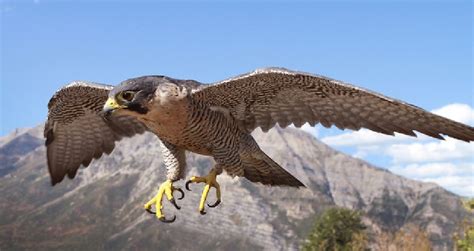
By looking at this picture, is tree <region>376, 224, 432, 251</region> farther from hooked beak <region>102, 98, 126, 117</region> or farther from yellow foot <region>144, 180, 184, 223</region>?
hooked beak <region>102, 98, 126, 117</region>

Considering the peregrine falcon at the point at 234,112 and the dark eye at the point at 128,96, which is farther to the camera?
the peregrine falcon at the point at 234,112

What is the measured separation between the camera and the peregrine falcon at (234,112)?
614cm

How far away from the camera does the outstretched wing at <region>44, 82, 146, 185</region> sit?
832cm

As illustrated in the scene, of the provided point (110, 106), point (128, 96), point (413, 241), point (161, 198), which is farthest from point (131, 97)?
point (413, 241)

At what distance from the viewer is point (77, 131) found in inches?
348

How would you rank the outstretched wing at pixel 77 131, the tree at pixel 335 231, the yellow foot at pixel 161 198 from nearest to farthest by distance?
1. the yellow foot at pixel 161 198
2. the outstretched wing at pixel 77 131
3. the tree at pixel 335 231

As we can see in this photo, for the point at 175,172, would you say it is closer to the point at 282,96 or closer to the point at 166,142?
the point at 166,142

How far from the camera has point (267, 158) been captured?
296 inches

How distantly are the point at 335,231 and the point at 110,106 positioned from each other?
58.3m

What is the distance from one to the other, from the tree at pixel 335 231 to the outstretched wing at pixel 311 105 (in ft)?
173

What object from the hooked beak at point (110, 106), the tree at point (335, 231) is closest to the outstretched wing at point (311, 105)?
the hooked beak at point (110, 106)

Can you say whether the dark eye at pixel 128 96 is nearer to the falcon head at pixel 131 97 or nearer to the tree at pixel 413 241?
the falcon head at pixel 131 97

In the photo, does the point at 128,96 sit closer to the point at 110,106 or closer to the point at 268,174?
the point at 110,106

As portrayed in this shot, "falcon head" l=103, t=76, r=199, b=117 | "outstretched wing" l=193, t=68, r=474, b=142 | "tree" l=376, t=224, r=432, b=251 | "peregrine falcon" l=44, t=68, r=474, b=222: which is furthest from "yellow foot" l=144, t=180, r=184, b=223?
"tree" l=376, t=224, r=432, b=251
